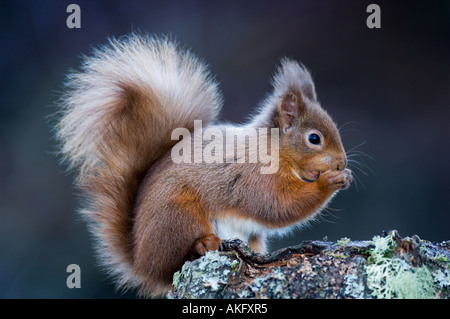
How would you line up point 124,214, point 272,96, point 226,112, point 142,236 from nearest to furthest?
point 142,236 < point 124,214 < point 272,96 < point 226,112

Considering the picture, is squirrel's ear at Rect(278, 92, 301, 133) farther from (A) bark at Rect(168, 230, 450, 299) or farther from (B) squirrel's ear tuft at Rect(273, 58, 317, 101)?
(A) bark at Rect(168, 230, 450, 299)

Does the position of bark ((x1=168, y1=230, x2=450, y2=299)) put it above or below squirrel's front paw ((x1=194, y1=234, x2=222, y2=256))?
below

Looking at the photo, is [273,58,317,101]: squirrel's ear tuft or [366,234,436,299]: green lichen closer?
[366,234,436,299]: green lichen

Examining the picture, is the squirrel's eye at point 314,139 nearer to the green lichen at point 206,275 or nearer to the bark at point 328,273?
the bark at point 328,273

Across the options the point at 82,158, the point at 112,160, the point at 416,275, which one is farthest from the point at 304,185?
the point at 82,158

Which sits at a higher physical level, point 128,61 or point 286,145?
point 128,61

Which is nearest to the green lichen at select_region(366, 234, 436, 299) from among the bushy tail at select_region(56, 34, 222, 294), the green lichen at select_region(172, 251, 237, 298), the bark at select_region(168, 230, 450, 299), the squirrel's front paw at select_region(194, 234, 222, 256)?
the bark at select_region(168, 230, 450, 299)

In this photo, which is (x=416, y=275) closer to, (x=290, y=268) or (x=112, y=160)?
(x=290, y=268)

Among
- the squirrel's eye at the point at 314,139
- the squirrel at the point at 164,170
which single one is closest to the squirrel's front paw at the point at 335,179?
the squirrel at the point at 164,170
